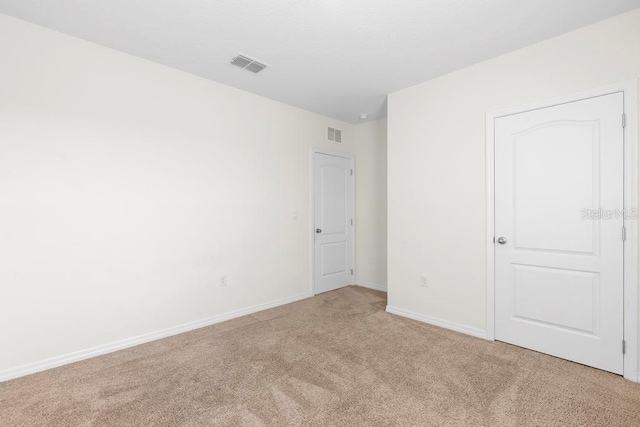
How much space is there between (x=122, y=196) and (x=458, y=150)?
3.31 meters

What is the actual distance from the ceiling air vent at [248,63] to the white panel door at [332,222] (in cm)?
162

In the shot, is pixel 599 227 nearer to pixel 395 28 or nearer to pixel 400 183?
pixel 400 183

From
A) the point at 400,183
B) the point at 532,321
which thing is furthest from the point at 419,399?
the point at 400,183

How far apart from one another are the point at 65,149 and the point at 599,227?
4326 mm

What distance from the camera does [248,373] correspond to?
2.27 metres

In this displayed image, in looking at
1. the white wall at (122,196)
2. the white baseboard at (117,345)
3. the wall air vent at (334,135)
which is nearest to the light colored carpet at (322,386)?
the white baseboard at (117,345)

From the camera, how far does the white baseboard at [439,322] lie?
9.61ft

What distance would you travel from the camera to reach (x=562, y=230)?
2469 mm

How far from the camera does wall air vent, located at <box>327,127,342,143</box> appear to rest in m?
4.57

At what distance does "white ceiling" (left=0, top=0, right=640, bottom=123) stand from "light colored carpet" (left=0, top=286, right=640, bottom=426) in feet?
8.83

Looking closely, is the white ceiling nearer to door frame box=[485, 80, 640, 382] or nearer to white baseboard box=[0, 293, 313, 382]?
door frame box=[485, 80, 640, 382]

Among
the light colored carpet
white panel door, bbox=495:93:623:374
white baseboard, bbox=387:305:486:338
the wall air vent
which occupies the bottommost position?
the light colored carpet

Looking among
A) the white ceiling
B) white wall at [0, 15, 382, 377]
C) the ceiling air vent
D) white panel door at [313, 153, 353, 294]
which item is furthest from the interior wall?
the ceiling air vent

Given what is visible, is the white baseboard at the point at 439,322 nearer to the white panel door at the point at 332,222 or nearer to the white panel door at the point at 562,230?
the white panel door at the point at 562,230
